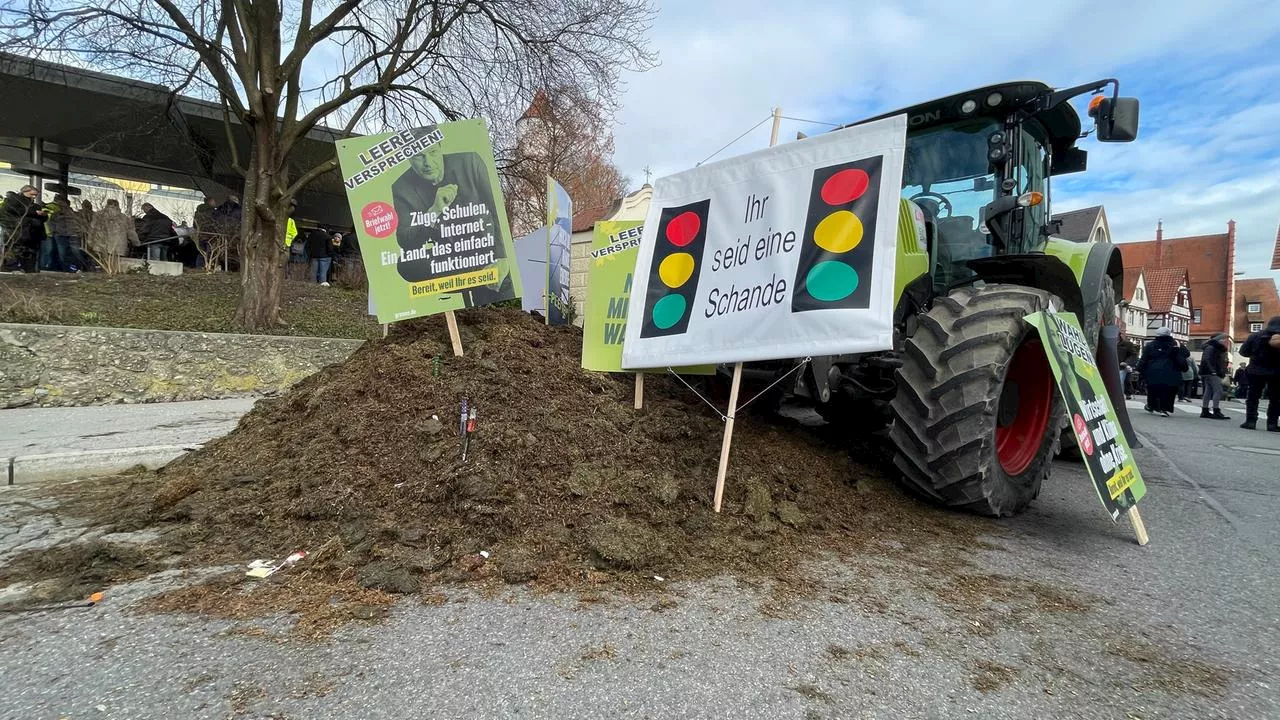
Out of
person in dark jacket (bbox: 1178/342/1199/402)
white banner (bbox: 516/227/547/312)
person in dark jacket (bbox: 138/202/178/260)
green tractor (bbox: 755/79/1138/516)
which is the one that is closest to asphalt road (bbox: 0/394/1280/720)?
green tractor (bbox: 755/79/1138/516)

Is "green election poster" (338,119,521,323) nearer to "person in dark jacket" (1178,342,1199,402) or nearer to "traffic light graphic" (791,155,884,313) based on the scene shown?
"traffic light graphic" (791,155,884,313)

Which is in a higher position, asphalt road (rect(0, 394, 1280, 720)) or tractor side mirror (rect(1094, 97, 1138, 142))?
tractor side mirror (rect(1094, 97, 1138, 142))

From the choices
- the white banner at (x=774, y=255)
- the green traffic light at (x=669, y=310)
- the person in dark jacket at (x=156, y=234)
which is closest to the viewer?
the white banner at (x=774, y=255)

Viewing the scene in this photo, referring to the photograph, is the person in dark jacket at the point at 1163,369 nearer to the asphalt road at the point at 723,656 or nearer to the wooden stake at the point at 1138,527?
the wooden stake at the point at 1138,527

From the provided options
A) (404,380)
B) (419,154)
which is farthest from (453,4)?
(404,380)

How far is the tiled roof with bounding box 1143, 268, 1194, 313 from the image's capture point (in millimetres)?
51375

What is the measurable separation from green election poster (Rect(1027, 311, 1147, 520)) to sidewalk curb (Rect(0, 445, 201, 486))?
20.8ft

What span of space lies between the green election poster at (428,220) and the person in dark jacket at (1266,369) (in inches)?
470

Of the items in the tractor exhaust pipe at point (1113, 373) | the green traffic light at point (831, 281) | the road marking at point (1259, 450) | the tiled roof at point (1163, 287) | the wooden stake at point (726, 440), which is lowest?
the road marking at point (1259, 450)

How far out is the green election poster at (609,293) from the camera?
4.02 metres

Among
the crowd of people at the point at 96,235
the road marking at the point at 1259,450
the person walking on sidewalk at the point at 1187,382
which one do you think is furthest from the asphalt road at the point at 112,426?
the person walking on sidewalk at the point at 1187,382

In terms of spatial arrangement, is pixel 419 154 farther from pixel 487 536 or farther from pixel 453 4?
pixel 453 4

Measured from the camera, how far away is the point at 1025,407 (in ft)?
14.9

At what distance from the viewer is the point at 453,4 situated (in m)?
9.90
